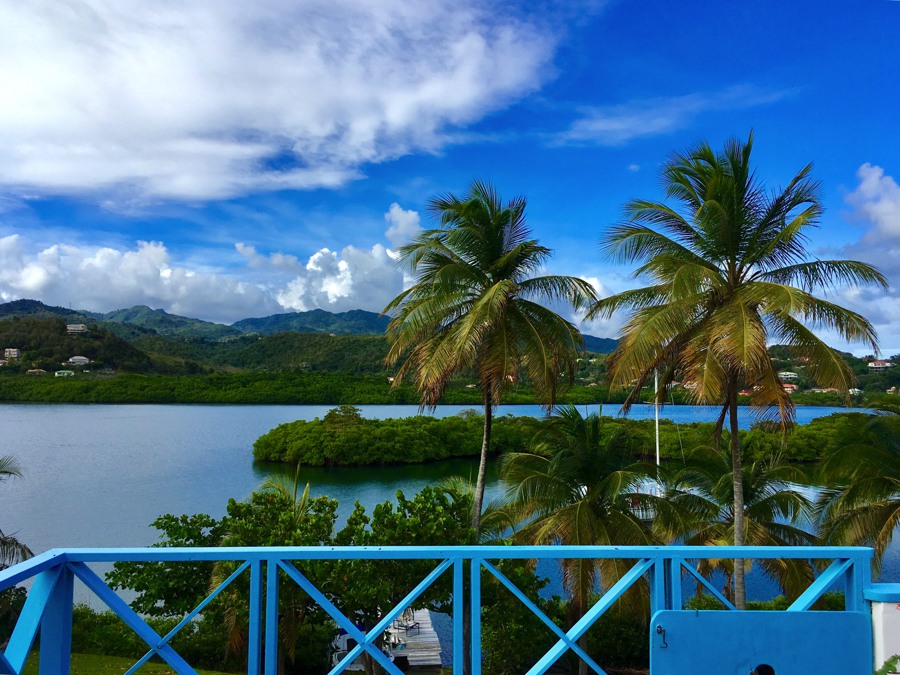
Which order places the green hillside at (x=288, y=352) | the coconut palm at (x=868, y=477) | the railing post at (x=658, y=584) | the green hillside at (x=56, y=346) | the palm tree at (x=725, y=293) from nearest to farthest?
1. the railing post at (x=658, y=584)
2. the palm tree at (x=725, y=293)
3. the coconut palm at (x=868, y=477)
4. the green hillside at (x=56, y=346)
5. the green hillside at (x=288, y=352)

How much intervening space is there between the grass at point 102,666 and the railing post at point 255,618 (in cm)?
1009

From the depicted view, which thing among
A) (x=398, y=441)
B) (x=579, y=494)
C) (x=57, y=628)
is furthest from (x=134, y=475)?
(x=57, y=628)

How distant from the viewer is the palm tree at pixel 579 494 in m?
11.5

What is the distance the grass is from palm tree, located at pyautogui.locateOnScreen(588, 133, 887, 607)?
9.46m

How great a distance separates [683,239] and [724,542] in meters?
6.60

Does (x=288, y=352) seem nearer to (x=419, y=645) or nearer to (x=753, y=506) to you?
(x=419, y=645)

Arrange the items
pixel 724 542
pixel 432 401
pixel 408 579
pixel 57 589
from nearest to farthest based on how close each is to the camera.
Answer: pixel 57 589, pixel 408 579, pixel 432 401, pixel 724 542

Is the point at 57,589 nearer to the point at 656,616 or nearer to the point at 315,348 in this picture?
the point at 656,616

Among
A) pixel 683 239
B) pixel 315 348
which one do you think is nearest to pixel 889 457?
pixel 683 239

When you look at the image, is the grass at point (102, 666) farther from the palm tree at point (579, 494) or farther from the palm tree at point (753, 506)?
the palm tree at point (753, 506)

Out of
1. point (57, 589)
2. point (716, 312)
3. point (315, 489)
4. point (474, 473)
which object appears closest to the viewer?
point (57, 589)

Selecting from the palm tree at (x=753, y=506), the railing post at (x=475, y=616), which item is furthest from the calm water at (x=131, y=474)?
the railing post at (x=475, y=616)

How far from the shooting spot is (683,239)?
11.2 meters

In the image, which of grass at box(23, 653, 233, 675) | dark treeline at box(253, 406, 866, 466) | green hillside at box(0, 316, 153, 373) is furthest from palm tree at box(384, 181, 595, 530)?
green hillside at box(0, 316, 153, 373)
